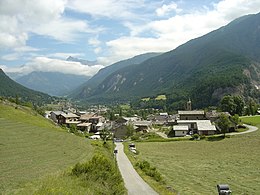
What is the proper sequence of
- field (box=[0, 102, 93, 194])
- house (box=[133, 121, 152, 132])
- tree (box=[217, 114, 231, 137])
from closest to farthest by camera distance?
field (box=[0, 102, 93, 194]), tree (box=[217, 114, 231, 137]), house (box=[133, 121, 152, 132])

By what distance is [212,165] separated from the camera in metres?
46.1

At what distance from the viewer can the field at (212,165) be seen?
32562 mm

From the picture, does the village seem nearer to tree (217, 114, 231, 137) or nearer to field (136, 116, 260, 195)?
tree (217, 114, 231, 137)

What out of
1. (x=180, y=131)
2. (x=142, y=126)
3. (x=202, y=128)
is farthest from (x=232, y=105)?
(x=180, y=131)

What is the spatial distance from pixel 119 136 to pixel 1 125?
71.4 m

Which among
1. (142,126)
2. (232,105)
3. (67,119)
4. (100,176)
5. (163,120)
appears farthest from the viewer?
(163,120)

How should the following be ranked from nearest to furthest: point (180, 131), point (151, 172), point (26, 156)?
point (26, 156) → point (151, 172) → point (180, 131)

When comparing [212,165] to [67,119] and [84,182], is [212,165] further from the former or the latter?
[67,119]

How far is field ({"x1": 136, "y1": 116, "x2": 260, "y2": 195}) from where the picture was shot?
3256cm

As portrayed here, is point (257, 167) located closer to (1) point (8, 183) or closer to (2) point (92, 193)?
(2) point (92, 193)

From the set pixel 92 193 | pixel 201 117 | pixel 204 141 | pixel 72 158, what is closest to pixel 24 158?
pixel 72 158

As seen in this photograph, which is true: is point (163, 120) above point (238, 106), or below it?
below

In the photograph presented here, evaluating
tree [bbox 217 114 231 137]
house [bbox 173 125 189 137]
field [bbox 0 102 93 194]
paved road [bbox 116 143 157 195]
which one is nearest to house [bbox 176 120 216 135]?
house [bbox 173 125 189 137]

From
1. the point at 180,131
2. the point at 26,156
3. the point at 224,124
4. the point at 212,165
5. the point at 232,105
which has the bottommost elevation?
the point at 212,165
